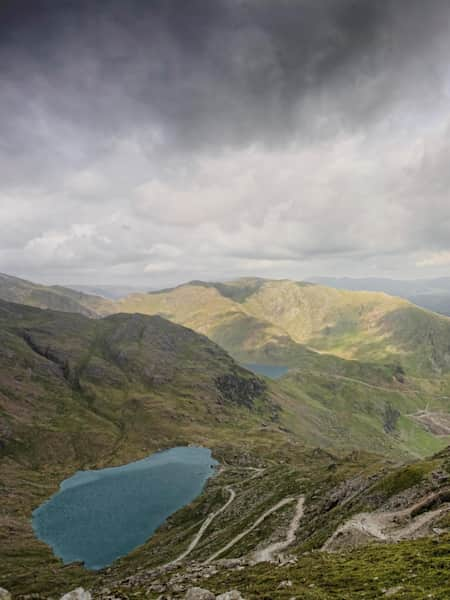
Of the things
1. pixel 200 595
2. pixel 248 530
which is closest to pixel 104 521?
pixel 248 530

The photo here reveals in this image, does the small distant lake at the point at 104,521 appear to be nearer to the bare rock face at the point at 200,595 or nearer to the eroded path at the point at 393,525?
the eroded path at the point at 393,525

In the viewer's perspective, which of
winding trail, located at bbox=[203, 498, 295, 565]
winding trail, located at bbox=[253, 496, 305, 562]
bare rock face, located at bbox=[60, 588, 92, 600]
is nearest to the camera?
bare rock face, located at bbox=[60, 588, 92, 600]

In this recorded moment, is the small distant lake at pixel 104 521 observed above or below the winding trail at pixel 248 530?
below

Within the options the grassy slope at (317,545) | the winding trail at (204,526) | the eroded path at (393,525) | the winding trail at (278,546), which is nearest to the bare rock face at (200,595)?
the grassy slope at (317,545)

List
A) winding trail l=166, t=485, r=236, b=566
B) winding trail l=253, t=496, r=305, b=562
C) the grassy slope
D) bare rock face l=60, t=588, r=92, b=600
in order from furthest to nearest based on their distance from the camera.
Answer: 1. winding trail l=166, t=485, r=236, b=566
2. winding trail l=253, t=496, r=305, b=562
3. bare rock face l=60, t=588, r=92, b=600
4. the grassy slope

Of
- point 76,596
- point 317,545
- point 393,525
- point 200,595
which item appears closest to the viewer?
point 200,595

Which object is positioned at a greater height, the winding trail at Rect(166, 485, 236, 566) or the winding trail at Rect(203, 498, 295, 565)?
the winding trail at Rect(203, 498, 295, 565)

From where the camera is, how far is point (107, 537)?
151m

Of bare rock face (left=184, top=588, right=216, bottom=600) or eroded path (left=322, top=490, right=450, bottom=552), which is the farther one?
eroded path (left=322, top=490, right=450, bottom=552)

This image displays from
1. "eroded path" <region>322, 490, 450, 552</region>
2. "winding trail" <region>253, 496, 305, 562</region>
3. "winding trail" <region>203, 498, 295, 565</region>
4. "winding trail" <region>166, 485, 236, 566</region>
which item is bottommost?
"winding trail" <region>166, 485, 236, 566</region>

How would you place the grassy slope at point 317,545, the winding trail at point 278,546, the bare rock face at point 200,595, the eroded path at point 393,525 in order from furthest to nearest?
the winding trail at point 278,546 → the eroded path at point 393,525 → the bare rock face at point 200,595 → the grassy slope at point 317,545

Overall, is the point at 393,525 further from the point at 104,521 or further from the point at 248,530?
the point at 104,521

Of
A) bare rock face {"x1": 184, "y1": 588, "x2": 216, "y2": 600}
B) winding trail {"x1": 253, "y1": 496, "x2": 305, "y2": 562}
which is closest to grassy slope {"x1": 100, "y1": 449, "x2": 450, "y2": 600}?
winding trail {"x1": 253, "y1": 496, "x2": 305, "y2": 562}

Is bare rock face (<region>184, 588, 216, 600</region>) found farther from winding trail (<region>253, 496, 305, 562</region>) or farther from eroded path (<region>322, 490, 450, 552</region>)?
winding trail (<region>253, 496, 305, 562</region>)
